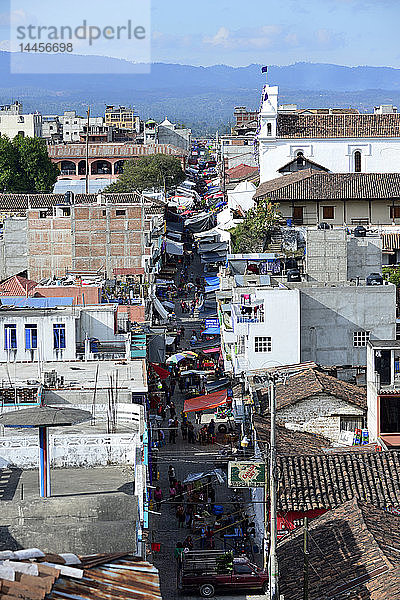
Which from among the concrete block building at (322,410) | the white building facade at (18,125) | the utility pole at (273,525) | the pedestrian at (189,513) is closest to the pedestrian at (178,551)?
the pedestrian at (189,513)

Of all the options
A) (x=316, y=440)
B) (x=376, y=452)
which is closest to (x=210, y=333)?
(x=316, y=440)

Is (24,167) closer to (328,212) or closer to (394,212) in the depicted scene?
(328,212)

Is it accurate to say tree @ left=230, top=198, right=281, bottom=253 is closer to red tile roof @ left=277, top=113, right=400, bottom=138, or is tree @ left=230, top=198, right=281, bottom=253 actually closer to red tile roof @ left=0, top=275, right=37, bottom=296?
red tile roof @ left=0, top=275, right=37, bottom=296

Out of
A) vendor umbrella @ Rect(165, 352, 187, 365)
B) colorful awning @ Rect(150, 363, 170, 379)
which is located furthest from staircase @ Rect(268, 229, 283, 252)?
colorful awning @ Rect(150, 363, 170, 379)

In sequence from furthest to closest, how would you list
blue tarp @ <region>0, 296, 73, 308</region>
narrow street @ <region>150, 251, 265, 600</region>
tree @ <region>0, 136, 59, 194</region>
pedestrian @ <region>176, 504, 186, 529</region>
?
1. tree @ <region>0, 136, 59, 194</region>
2. blue tarp @ <region>0, 296, 73, 308</region>
3. pedestrian @ <region>176, 504, 186, 529</region>
4. narrow street @ <region>150, 251, 265, 600</region>

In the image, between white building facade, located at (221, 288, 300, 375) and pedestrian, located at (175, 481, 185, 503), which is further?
white building facade, located at (221, 288, 300, 375)

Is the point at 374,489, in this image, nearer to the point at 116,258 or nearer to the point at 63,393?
the point at 63,393

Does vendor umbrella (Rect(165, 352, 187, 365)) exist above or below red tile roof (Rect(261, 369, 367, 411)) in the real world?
below

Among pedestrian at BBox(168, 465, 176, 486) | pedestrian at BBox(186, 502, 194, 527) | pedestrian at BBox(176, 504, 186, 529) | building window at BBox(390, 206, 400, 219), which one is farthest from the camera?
building window at BBox(390, 206, 400, 219)
